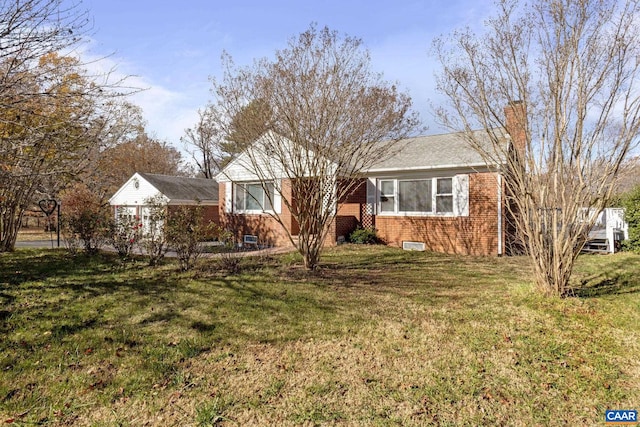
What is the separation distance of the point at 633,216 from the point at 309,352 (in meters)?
12.9

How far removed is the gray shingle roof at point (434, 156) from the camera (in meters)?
11.8

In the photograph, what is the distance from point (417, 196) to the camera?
516 inches

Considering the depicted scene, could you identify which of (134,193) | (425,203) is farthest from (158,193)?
(425,203)

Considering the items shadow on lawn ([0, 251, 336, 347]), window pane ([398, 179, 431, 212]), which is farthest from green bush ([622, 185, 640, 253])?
shadow on lawn ([0, 251, 336, 347])

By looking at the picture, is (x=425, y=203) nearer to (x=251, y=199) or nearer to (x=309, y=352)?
(x=251, y=199)

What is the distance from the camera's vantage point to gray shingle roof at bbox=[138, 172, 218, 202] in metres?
19.4

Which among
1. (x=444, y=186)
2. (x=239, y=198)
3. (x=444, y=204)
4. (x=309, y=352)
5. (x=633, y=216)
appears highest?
(x=444, y=186)

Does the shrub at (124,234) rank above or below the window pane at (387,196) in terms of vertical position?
below

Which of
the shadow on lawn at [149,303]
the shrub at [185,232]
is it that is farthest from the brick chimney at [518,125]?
the shrub at [185,232]

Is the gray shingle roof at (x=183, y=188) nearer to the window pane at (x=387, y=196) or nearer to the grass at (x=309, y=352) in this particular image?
the window pane at (x=387, y=196)

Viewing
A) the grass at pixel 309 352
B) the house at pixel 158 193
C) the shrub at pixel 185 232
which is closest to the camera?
the grass at pixel 309 352

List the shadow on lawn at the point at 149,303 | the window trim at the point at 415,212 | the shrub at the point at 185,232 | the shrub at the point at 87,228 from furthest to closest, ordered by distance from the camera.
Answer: the window trim at the point at 415,212 → the shrub at the point at 87,228 → the shrub at the point at 185,232 → the shadow on lawn at the point at 149,303

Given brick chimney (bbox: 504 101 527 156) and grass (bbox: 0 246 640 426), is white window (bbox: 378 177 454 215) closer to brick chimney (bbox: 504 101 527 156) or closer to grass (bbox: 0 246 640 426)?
grass (bbox: 0 246 640 426)

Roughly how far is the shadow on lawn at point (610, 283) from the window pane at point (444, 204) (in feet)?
15.4
